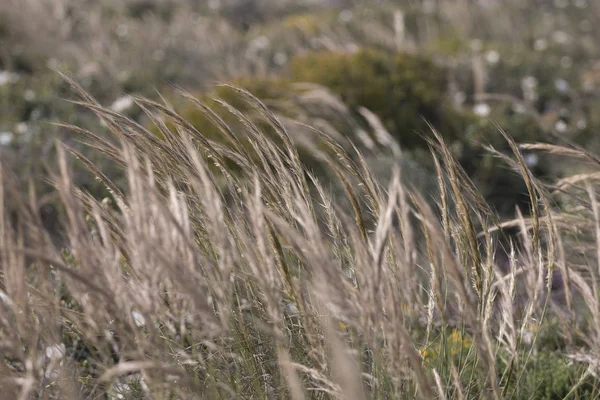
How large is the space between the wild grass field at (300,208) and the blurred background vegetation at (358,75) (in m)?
0.04

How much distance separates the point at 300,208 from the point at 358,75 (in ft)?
15.2

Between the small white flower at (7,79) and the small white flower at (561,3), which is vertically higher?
the small white flower at (7,79)

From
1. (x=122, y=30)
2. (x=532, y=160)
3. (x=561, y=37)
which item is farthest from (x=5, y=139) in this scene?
(x=561, y=37)

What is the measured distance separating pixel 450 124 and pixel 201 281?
15.9 feet

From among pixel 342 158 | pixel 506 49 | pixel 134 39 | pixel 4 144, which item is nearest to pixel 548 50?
pixel 506 49

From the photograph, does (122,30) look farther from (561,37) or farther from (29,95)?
(561,37)

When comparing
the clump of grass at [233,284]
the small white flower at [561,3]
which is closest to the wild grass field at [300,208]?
the clump of grass at [233,284]

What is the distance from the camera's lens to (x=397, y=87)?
225 inches

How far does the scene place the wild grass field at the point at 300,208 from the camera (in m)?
1.26

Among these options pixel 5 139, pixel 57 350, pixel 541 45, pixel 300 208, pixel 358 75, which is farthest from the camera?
pixel 541 45

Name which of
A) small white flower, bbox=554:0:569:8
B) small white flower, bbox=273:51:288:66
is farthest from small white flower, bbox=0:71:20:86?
small white flower, bbox=554:0:569:8

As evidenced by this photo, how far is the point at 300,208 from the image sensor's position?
1257 millimetres

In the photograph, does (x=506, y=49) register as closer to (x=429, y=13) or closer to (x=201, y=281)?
(x=429, y=13)

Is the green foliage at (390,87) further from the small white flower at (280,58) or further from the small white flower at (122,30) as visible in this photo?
the small white flower at (122,30)
